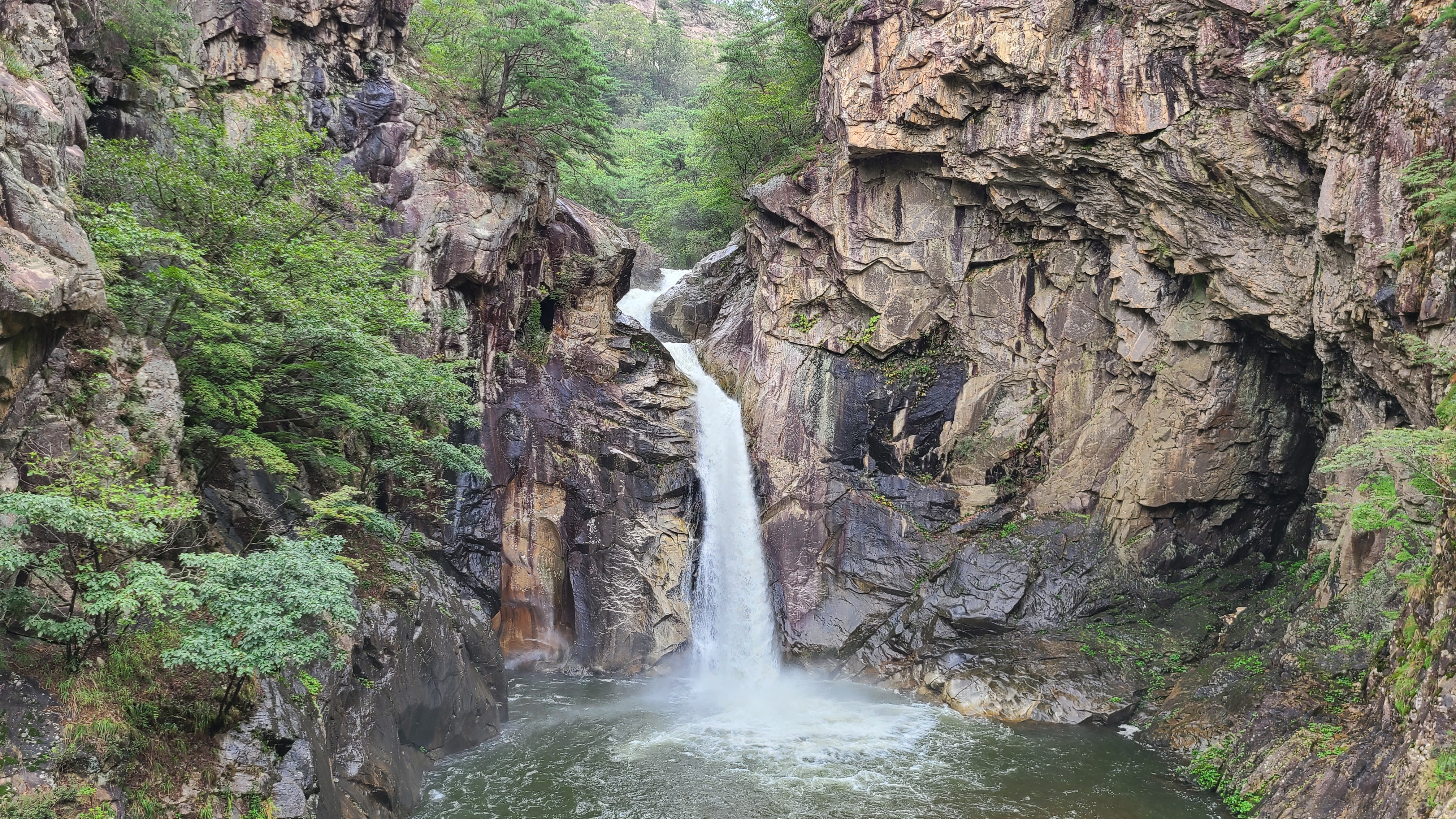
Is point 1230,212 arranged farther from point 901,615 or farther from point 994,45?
point 901,615

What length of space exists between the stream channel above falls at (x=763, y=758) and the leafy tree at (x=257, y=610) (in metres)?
5.14

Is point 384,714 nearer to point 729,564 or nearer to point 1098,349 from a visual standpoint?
point 729,564

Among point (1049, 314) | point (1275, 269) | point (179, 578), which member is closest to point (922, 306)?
point (1049, 314)

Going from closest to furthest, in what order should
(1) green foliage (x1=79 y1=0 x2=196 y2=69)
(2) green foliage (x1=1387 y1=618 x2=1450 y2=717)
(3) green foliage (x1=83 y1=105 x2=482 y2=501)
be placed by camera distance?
(2) green foliage (x1=1387 y1=618 x2=1450 y2=717)
(3) green foliage (x1=83 y1=105 x2=482 y2=501)
(1) green foliage (x1=79 y1=0 x2=196 y2=69)

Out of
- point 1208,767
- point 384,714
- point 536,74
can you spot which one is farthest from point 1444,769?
point 536,74

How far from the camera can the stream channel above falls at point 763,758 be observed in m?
12.4

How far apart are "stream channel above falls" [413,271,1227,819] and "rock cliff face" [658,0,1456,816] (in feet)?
3.80

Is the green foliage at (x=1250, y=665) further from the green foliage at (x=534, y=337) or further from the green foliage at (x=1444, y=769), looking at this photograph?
the green foliage at (x=534, y=337)

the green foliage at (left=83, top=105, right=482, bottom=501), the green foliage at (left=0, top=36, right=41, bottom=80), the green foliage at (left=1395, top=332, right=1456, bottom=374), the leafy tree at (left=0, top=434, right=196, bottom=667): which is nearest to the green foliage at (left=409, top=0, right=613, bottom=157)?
the green foliage at (left=83, top=105, right=482, bottom=501)

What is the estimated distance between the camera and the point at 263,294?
37.4 ft

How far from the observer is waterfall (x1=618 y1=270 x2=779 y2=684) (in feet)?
65.6

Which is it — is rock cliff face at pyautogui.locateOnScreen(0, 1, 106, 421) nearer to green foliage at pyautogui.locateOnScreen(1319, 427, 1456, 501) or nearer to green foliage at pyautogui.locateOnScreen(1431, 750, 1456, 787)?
green foliage at pyautogui.locateOnScreen(1431, 750, 1456, 787)

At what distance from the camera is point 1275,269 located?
15844mm

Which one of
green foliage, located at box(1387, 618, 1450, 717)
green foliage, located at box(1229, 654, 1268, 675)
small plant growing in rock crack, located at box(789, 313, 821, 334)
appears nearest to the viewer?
green foliage, located at box(1387, 618, 1450, 717)
